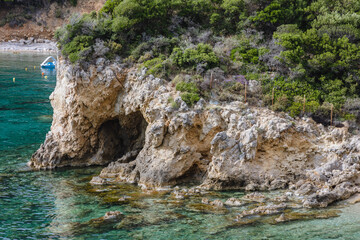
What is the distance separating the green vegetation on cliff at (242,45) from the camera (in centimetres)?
2505

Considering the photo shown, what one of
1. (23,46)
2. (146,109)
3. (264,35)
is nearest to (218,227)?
(146,109)

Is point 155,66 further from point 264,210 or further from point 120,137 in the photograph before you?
point 264,210

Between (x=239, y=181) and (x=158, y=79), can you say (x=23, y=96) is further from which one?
(x=239, y=181)

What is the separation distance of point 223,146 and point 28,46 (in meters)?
87.1

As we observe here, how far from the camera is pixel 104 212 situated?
19.1m

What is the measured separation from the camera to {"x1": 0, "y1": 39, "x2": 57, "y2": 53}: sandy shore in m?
95.6

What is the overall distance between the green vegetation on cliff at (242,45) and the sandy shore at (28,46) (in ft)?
232

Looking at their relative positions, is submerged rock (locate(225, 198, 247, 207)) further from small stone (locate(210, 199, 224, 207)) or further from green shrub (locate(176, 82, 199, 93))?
green shrub (locate(176, 82, 199, 93))

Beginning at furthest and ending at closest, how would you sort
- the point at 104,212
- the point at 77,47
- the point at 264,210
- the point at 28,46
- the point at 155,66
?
the point at 28,46 < the point at 77,47 < the point at 155,66 < the point at 104,212 < the point at 264,210

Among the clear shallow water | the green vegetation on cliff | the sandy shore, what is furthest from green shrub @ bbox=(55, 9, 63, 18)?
the clear shallow water

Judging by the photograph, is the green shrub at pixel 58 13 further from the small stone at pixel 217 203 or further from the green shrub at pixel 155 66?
the small stone at pixel 217 203

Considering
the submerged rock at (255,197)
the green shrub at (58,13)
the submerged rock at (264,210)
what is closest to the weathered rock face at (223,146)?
the submerged rock at (255,197)

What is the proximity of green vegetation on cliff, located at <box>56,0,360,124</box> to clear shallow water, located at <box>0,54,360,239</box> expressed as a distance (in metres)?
6.84

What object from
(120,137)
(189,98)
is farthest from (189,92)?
(120,137)
